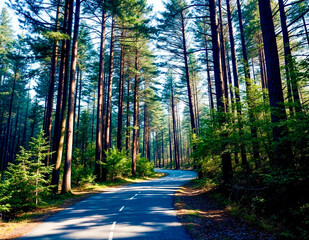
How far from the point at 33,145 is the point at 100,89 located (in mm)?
8937

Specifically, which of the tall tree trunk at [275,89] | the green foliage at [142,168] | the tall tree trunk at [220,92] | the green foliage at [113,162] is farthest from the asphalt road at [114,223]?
the green foliage at [142,168]

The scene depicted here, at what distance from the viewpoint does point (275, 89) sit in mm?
Result: 6496

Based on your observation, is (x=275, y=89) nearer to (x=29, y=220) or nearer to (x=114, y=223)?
(x=114, y=223)

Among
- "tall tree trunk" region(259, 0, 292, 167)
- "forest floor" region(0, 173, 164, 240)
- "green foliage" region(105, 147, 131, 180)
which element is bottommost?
"forest floor" region(0, 173, 164, 240)

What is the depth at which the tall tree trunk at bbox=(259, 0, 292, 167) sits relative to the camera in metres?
5.97

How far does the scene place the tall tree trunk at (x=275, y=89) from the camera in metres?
5.97

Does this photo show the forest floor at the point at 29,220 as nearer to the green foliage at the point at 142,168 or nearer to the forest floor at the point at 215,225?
the forest floor at the point at 215,225

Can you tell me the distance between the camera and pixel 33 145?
9.69 metres

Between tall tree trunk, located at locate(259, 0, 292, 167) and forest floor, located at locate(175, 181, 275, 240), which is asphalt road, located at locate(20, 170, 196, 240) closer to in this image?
forest floor, located at locate(175, 181, 275, 240)

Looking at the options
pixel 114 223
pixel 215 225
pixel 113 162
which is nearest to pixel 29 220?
pixel 114 223

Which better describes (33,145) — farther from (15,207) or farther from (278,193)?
(278,193)

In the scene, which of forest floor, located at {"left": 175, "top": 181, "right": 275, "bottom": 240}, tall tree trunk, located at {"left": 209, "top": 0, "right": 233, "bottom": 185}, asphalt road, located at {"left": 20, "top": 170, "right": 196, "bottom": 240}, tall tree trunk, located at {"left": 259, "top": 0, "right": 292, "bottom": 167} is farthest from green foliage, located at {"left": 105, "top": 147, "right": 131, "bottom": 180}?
tall tree trunk, located at {"left": 259, "top": 0, "right": 292, "bottom": 167}

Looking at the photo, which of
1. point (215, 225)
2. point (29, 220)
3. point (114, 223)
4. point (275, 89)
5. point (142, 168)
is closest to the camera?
point (215, 225)

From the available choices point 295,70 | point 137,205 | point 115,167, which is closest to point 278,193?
point 295,70
